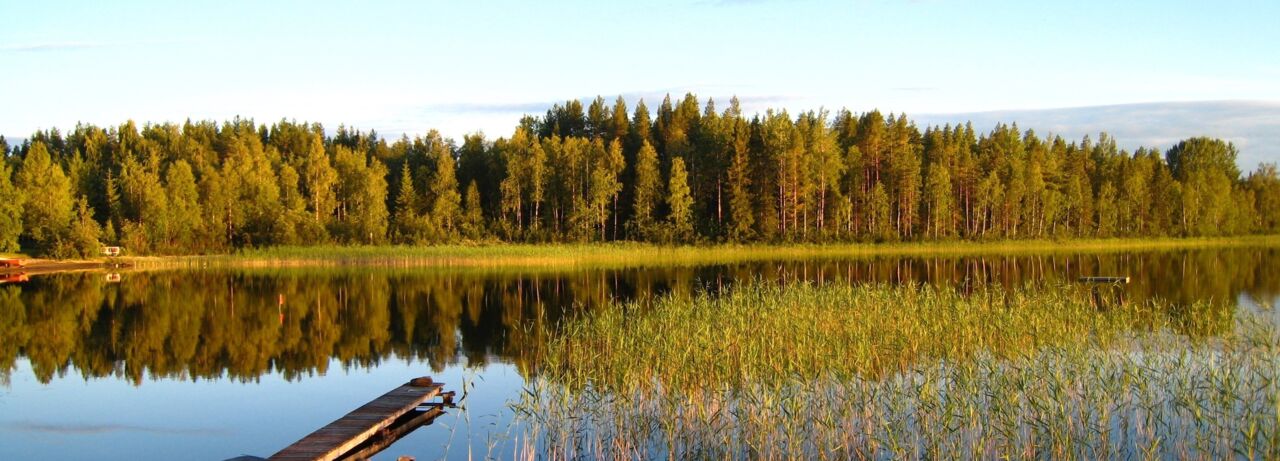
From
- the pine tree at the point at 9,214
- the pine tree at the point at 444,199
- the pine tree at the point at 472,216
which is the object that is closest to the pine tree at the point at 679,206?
the pine tree at the point at 472,216

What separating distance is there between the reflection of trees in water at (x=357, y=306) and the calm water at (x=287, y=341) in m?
0.10

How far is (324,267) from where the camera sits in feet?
164

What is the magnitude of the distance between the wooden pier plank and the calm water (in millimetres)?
413

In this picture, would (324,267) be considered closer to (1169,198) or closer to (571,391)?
(571,391)

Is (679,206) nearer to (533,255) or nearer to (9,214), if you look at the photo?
(533,255)

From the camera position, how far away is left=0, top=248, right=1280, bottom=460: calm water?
1355 cm

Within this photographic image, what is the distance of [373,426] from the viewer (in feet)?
39.8

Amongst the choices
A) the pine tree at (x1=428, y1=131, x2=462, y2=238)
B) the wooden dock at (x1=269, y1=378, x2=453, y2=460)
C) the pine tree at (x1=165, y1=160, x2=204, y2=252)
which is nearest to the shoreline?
the pine tree at (x1=165, y1=160, x2=204, y2=252)

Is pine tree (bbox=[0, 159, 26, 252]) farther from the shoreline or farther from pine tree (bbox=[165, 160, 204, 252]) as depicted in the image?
pine tree (bbox=[165, 160, 204, 252])

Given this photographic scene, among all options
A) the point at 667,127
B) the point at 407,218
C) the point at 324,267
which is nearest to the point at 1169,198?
the point at 667,127

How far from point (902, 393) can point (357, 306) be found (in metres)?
21.9

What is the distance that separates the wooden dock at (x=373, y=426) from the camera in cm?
1090

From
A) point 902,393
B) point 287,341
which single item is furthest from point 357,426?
point 287,341

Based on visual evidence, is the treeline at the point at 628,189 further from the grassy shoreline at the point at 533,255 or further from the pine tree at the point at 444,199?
the grassy shoreline at the point at 533,255
